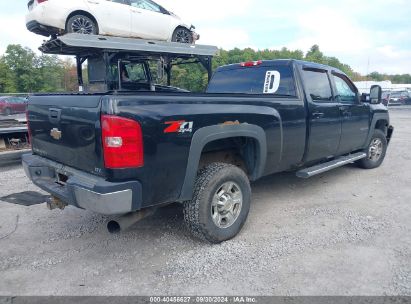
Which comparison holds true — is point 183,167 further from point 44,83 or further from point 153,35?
point 44,83

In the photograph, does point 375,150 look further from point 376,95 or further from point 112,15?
point 112,15

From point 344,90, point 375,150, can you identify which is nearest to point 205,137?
point 344,90

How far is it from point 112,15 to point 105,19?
0.19 metres

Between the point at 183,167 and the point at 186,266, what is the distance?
93 cm

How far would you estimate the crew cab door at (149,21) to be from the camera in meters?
8.25

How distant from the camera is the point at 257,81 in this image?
4660 millimetres

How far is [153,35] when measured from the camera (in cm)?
859

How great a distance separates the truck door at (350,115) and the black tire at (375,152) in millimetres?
618

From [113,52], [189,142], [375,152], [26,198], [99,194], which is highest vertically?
[113,52]

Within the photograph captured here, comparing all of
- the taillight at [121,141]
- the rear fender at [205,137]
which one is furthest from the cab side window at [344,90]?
the taillight at [121,141]

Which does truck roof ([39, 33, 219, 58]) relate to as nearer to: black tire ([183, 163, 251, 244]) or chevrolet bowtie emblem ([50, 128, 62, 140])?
chevrolet bowtie emblem ([50, 128, 62, 140])

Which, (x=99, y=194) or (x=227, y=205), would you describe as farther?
(x=227, y=205)

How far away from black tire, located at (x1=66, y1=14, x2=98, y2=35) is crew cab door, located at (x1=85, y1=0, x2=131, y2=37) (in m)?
0.16

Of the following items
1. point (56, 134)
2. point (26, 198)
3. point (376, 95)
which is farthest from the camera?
point (376, 95)
